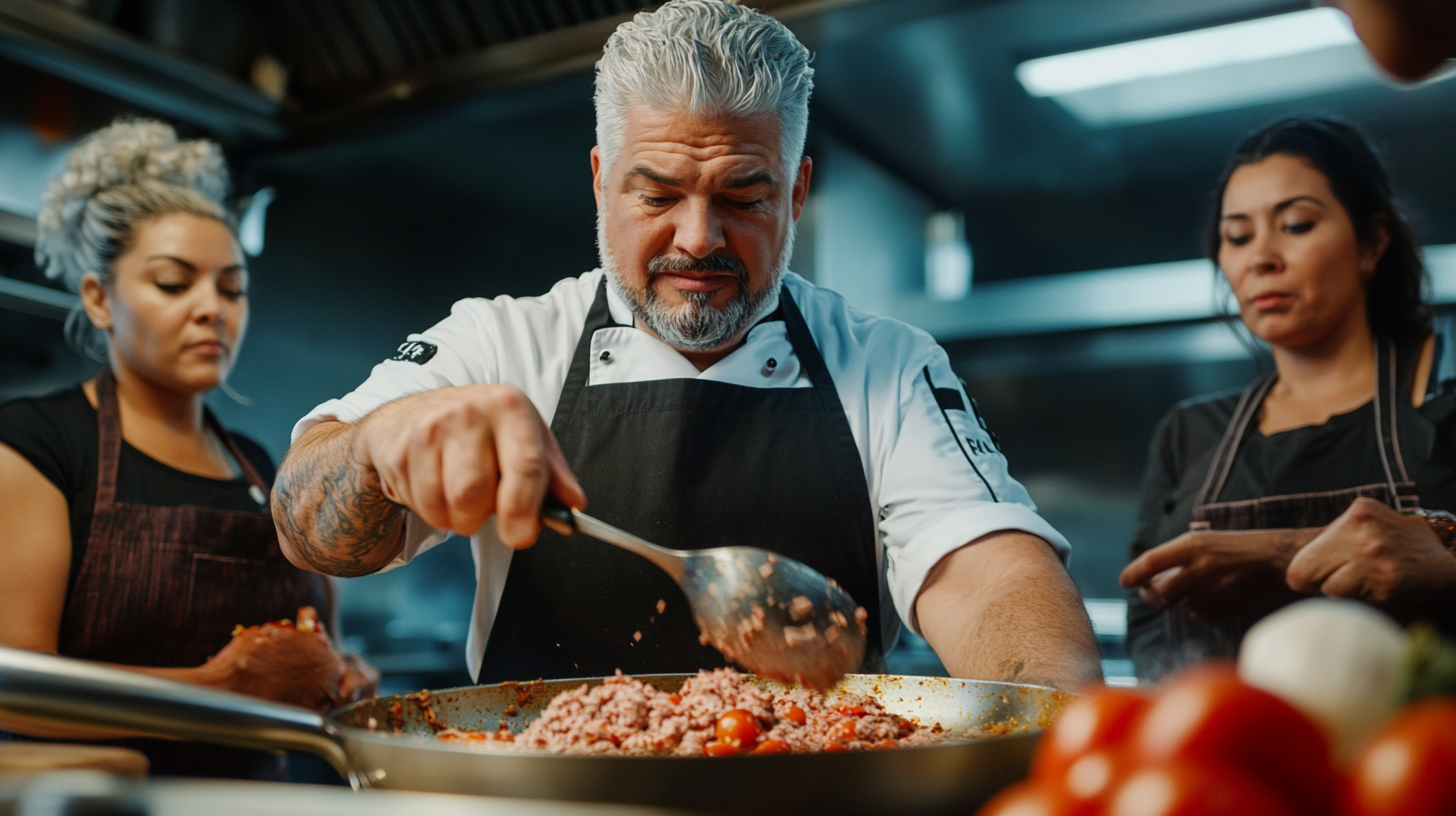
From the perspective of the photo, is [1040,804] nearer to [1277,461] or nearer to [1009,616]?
[1009,616]

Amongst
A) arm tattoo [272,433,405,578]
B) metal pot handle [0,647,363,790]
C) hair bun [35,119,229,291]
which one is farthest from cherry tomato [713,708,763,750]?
hair bun [35,119,229,291]

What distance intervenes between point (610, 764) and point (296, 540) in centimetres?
Result: 78

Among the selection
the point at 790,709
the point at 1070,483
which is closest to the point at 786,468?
the point at 790,709

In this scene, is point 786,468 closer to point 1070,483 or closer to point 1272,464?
point 1272,464

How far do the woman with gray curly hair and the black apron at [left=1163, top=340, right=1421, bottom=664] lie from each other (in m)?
1.52

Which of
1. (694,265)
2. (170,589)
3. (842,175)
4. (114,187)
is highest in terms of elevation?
(842,175)

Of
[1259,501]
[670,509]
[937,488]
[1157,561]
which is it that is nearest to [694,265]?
[670,509]

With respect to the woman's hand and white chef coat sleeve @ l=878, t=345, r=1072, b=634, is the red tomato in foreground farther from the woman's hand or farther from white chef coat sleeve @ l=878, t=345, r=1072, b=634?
the woman's hand

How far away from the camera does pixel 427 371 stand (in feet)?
4.55

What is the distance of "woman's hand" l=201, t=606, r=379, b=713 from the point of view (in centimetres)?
159

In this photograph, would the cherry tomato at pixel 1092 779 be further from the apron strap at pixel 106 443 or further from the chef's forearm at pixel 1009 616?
the apron strap at pixel 106 443

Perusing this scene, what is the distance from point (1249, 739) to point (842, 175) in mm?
2841

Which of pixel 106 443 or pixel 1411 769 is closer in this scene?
pixel 1411 769

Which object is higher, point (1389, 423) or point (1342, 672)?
point (1389, 423)
